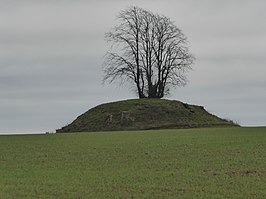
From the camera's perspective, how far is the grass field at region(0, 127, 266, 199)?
14.1m

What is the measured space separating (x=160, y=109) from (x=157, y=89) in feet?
39.1

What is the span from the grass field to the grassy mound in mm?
34575

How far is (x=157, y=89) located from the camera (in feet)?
253

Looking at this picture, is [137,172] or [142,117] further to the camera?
[142,117]

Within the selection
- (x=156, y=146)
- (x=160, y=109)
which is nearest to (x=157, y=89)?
(x=160, y=109)

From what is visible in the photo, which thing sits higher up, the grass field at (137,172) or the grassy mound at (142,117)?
the grassy mound at (142,117)

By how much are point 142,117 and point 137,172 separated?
151 feet

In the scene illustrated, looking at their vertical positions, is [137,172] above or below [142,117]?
below

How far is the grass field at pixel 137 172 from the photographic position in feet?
46.3

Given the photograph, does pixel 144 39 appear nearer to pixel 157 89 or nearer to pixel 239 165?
pixel 157 89

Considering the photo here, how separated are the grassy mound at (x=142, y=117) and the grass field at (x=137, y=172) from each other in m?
34.6

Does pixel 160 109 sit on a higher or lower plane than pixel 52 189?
higher

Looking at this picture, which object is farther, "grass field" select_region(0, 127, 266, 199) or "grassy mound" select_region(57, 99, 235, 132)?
"grassy mound" select_region(57, 99, 235, 132)

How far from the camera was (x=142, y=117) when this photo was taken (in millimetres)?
63812
